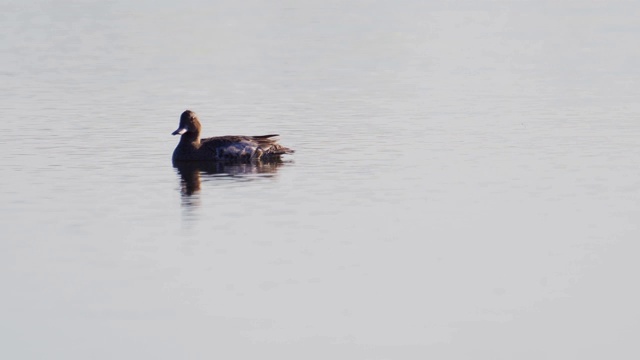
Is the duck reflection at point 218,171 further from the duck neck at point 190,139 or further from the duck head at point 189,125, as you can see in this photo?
the duck head at point 189,125

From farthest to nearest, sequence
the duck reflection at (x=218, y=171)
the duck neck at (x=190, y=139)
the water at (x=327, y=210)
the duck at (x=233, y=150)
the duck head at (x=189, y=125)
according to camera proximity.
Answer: the duck head at (x=189, y=125) → the duck neck at (x=190, y=139) → the duck at (x=233, y=150) → the duck reflection at (x=218, y=171) → the water at (x=327, y=210)

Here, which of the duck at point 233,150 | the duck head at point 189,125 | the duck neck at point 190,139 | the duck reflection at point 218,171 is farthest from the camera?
the duck head at point 189,125

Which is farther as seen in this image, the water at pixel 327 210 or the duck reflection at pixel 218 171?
the duck reflection at pixel 218 171

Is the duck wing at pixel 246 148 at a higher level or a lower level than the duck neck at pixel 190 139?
lower

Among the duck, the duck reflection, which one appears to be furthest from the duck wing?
the duck reflection

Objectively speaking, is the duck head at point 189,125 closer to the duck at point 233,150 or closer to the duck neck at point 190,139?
the duck neck at point 190,139

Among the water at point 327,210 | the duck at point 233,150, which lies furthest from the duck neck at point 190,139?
the water at point 327,210

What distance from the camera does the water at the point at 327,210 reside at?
12422 mm

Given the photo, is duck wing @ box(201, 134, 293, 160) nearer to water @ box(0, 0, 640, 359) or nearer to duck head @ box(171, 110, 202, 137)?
water @ box(0, 0, 640, 359)

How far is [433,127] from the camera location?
25391 millimetres

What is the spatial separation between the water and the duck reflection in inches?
3.8

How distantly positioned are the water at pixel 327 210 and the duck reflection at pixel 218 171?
0.32 ft

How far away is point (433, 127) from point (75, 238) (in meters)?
10.5

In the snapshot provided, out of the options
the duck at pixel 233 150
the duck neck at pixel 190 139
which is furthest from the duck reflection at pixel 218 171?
the duck neck at pixel 190 139
